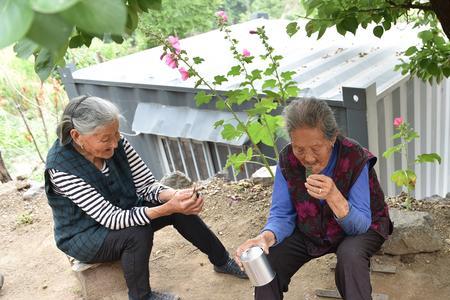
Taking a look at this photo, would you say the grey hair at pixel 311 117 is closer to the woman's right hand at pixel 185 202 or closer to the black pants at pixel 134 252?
the woman's right hand at pixel 185 202

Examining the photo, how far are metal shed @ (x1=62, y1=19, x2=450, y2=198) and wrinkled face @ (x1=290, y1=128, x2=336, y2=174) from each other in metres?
1.36

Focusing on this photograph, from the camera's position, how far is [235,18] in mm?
14188

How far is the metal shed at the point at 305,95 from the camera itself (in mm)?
3555

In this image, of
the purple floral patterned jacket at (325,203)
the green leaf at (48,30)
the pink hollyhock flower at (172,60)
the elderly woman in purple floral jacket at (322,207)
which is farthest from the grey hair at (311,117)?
the green leaf at (48,30)

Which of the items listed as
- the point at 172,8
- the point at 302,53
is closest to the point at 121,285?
the point at 302,53

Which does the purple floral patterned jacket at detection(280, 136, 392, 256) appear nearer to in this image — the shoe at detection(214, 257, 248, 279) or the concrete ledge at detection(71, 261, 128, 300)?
the shoe at detection(214, 257, 248, 279)

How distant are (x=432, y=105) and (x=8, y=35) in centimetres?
462

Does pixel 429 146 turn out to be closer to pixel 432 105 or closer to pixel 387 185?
pixel 432 105

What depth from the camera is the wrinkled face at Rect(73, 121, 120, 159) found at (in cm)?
222

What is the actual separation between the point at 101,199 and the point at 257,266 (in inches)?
38.6

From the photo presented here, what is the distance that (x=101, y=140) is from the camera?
224 cm

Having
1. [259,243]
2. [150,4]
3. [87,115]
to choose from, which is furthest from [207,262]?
[150,4]

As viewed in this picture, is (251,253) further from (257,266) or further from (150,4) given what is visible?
(150,4)

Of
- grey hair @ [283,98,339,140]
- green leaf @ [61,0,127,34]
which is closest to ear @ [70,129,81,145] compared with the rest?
grey hair @ [283,98,339,140]
